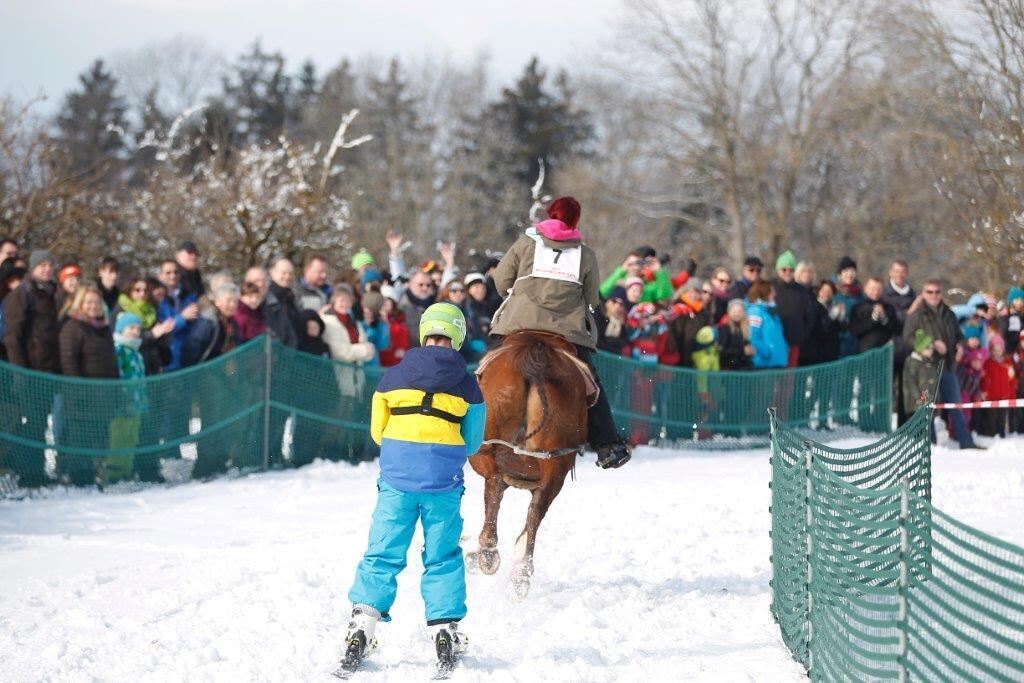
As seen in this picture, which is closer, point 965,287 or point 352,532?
point 352,532

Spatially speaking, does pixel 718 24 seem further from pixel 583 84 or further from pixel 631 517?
pixel 631 517

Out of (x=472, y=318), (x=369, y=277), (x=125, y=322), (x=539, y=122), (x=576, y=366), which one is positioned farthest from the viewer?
(x=539, y=122)

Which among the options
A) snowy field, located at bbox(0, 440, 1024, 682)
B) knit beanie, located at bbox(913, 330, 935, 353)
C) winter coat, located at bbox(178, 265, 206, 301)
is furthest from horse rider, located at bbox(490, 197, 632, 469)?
knit beanie, located at bbox(913, 330, 935, 353)

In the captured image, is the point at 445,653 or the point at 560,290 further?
the point at 560,290

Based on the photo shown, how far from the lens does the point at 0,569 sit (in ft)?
31.4

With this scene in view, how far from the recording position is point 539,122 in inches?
2084

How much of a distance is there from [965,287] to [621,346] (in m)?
21.8

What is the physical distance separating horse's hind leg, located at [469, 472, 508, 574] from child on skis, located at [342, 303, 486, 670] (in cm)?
169

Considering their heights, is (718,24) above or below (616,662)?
above

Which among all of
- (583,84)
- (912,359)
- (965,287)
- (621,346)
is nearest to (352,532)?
(621,346)

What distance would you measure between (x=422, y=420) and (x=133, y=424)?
6557mm

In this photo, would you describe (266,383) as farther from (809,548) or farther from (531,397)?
(809,548)

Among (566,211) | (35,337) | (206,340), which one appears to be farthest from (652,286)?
(566,211)

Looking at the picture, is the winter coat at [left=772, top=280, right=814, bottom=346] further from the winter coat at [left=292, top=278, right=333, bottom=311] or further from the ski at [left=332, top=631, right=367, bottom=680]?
the ski at [left=332, top=631, right=367, bottom=680]
